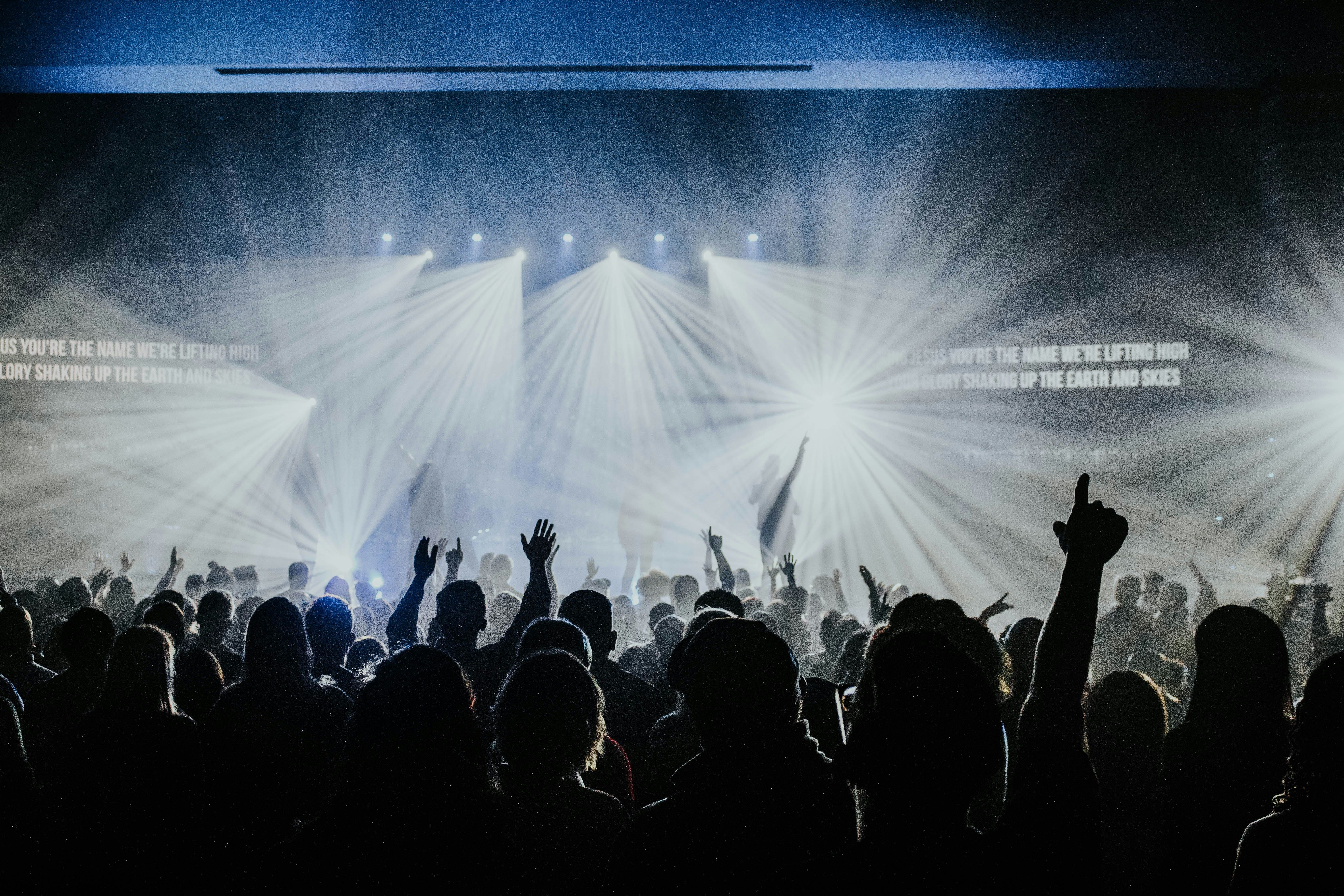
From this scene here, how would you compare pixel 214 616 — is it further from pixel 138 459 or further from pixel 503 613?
pixel 138 459

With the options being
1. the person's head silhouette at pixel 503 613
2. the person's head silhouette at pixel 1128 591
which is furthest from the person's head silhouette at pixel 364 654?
the person's head silhouette at pixel 1128 591

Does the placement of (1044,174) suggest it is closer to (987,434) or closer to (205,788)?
(987,434)

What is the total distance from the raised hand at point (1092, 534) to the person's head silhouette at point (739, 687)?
0.54 m

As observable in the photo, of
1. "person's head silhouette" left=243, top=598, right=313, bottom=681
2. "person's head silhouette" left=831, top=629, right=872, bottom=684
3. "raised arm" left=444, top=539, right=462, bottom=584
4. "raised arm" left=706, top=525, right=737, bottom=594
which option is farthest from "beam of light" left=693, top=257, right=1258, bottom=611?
"person's head silhouette" left=243, top=598, right=313, bottom=681

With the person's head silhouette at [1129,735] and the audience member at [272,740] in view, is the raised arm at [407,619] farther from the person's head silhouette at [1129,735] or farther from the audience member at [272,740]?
the person's head silhouette at [1129,735]

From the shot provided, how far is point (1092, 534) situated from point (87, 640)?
2973mm

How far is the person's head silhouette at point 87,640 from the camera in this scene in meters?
2.76

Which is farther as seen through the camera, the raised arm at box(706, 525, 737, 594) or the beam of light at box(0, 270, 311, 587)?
the beam of light at box(0, 270, 311, 587)

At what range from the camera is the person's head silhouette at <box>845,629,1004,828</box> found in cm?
110

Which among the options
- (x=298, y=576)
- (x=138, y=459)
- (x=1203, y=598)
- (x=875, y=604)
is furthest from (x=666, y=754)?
(x=138, y=459)

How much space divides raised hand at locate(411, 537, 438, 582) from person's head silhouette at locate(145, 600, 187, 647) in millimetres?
882

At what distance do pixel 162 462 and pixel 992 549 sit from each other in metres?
12.3

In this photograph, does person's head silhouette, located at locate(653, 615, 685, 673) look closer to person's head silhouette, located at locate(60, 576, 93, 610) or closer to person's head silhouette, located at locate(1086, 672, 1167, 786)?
person's head silhouette, located at locate(1086, 672, 1167, 786)

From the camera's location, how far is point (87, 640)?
2799mm
